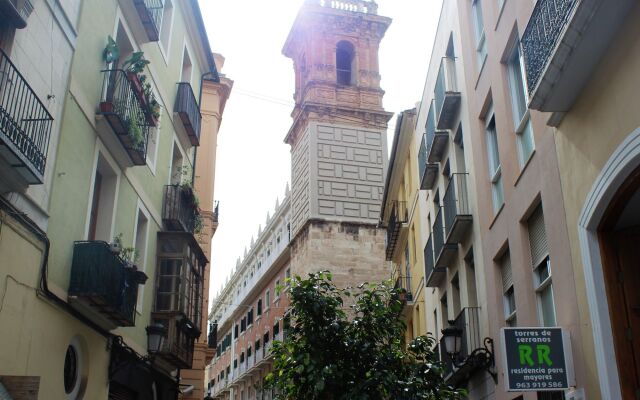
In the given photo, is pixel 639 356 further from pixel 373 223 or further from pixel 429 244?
pixel 373 223

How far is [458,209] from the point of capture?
16.5 metres

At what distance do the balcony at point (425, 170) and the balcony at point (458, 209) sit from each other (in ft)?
9.19

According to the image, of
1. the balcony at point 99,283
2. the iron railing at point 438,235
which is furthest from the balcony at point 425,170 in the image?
the balcony at point 99,283

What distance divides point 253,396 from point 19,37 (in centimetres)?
4382

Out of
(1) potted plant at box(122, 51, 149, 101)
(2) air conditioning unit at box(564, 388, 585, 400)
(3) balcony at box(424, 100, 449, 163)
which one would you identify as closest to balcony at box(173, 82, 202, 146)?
(1) potted plant at box(122, 51, 149, 101)

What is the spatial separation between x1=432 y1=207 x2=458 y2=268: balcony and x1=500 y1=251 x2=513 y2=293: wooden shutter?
10.8ft

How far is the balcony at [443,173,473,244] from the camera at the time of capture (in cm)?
1608

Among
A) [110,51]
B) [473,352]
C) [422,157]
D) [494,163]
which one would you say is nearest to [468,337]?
[473,352]

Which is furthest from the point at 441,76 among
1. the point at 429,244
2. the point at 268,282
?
the point at 268,282

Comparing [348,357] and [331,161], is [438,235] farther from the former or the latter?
[331,161]

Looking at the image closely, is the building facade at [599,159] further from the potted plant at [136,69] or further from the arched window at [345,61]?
the arched window at [345,61]

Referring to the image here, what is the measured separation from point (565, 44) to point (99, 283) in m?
7.62

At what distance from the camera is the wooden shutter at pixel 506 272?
13.4m

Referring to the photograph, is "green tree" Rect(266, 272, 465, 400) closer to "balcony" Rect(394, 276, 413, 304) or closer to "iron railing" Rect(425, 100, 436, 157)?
"iron railing" Rect(425, 100, 436, 157)
